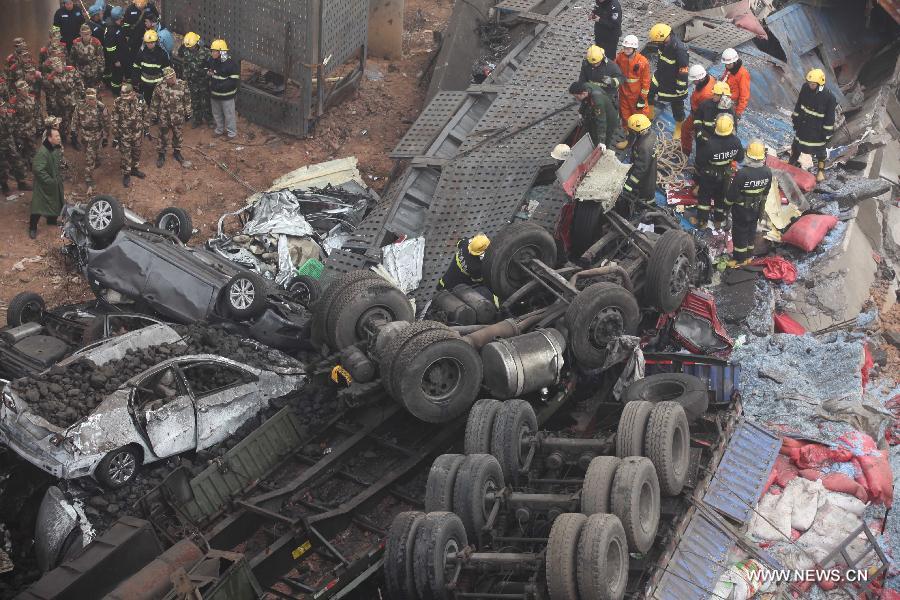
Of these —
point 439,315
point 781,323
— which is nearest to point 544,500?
point 439,315

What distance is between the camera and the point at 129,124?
1549cm

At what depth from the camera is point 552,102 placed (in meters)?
15.7

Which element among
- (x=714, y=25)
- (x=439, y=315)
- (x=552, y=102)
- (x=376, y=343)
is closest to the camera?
(x=376, y=343)

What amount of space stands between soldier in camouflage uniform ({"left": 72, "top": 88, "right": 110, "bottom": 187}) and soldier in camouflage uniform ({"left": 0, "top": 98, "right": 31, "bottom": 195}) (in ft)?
2.80

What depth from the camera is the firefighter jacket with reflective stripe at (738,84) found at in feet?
50.7

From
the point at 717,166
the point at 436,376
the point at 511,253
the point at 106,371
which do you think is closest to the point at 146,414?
the point at 106,371

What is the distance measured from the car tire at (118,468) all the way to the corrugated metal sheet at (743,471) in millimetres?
5314

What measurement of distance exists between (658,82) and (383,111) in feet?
16.8

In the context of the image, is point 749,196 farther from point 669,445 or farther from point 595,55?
point 669,445

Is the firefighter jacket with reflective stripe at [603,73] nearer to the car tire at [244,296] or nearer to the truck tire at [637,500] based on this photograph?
the car tire at [244,296]

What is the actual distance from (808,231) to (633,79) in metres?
3.12

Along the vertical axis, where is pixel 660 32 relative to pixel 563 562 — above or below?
above

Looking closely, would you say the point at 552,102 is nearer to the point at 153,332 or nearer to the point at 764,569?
the point at 153,332

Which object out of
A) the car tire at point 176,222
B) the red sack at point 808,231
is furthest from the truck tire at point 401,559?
the red sack at point 808,231
